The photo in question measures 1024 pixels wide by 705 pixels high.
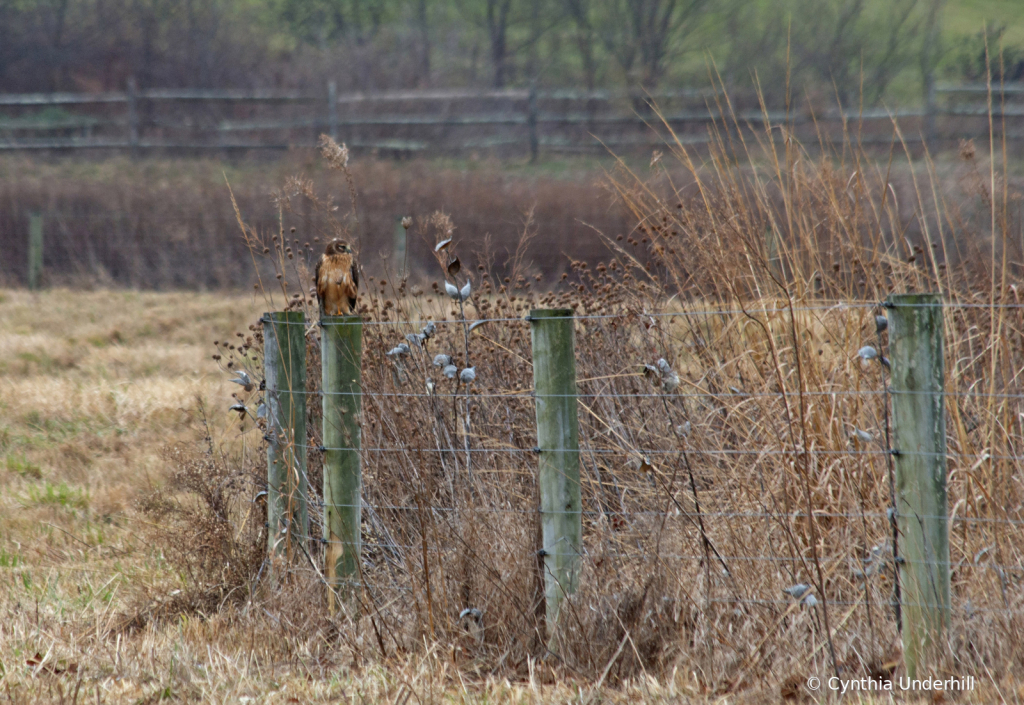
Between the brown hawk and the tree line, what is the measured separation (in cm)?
2136

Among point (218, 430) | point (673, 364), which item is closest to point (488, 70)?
point (218, 430)

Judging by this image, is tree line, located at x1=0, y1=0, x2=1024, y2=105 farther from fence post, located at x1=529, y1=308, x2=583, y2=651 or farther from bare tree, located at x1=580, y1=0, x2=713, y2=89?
fence post, located at x1=529, y1=308, x2=583, y2=651

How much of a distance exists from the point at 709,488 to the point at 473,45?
99.8 ft

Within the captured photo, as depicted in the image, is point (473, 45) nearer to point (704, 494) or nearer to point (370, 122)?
point (370, 122)

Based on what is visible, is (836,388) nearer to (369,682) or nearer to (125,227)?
(369,682)

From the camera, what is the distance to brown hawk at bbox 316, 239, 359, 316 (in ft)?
11.7

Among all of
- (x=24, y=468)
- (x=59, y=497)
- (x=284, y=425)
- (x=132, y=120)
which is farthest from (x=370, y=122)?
(x=284, y=425)

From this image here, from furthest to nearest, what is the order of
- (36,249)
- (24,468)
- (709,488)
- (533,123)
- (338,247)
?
1. (533,123)
2. (36,249)
3. (24,468)
4. (338,247)
5. (709,488)

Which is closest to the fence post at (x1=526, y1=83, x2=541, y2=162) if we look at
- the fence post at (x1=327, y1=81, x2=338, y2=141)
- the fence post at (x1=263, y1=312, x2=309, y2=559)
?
the fence post at (x1=327, y1=81, x2=338, y2=141)

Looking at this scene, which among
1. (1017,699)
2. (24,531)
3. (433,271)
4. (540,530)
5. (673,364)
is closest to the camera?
(1017,699)

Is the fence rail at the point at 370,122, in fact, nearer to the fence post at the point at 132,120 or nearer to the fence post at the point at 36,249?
the fence post at the point at 132,120

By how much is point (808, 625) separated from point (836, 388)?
89 cm

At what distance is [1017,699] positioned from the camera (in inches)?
101

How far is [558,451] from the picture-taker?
301 cm
